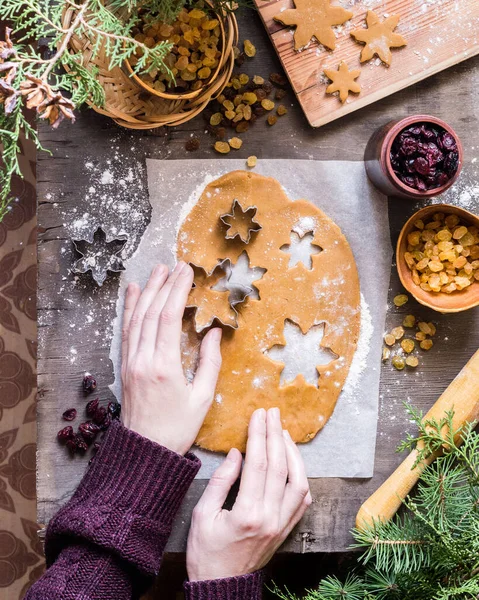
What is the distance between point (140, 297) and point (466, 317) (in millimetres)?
751

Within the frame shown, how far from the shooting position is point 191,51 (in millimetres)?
1250

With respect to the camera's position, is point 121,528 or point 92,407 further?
point 92,407

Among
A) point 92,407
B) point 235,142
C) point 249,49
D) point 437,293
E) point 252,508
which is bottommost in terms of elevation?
point 252,508

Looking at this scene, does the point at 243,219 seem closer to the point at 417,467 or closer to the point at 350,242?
the point at 350,242

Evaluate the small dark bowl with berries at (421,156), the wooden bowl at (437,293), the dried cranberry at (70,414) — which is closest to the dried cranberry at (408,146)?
the small dark bowl with berries at (421,156)

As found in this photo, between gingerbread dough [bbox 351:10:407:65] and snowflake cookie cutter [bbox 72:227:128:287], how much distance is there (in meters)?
0.67

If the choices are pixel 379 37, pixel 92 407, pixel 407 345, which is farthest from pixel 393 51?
pixel 92 407

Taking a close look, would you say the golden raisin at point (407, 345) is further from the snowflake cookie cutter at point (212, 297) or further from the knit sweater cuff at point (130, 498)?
the knit sweater cuff at point (130, 498)

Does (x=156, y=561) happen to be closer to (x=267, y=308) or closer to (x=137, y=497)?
(x=137, y=497)

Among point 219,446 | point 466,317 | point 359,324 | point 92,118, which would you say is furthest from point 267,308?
point 92,118

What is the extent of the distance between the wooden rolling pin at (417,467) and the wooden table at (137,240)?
7 centimetres

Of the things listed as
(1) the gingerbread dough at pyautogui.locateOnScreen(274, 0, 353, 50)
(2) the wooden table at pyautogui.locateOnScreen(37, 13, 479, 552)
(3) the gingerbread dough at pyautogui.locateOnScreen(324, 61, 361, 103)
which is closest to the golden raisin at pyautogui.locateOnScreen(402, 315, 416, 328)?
(2) the wooden table at pyautogui.locateOnScreen(37, 13, 479, 552)

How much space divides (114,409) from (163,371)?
0.16m

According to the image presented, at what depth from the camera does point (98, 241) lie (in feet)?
4.41
